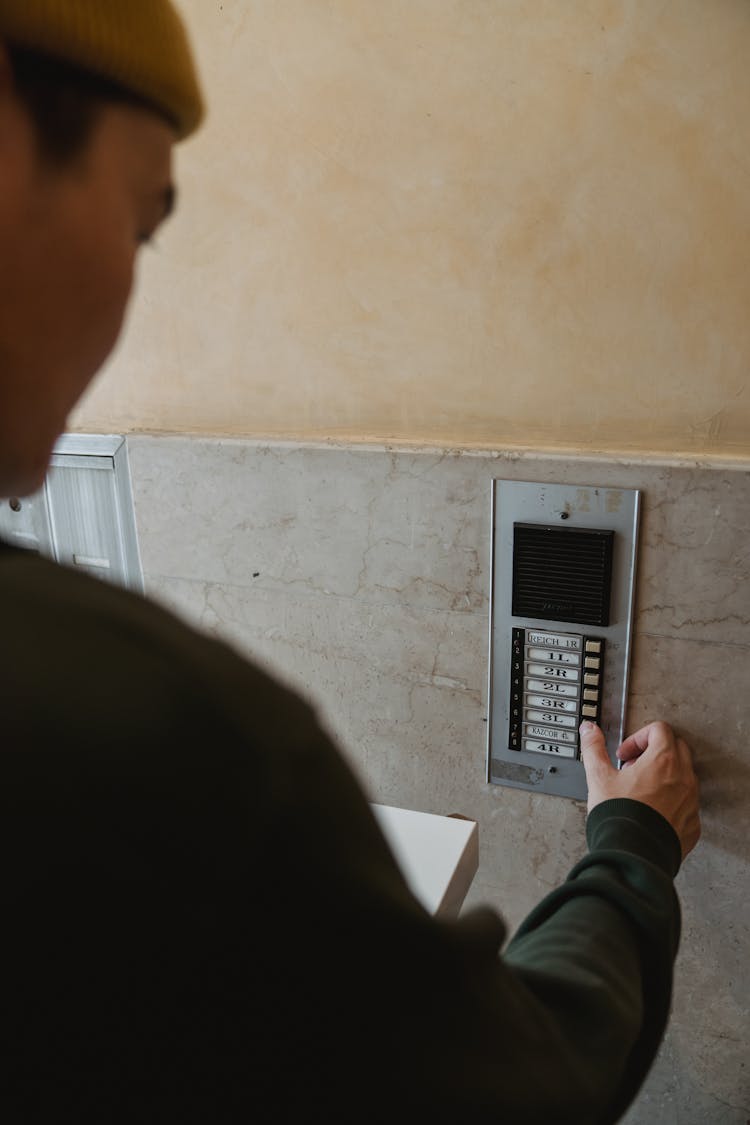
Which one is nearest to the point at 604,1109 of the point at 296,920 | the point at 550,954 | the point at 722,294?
the point at 550,954

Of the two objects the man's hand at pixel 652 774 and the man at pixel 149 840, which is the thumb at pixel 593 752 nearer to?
the man's hand at pixel 652 774

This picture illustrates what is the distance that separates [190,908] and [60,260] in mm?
257

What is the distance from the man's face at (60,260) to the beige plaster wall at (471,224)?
0.59 metres

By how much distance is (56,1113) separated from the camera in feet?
0.97

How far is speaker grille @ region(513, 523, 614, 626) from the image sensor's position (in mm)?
955

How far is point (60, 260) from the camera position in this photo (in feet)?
1.16

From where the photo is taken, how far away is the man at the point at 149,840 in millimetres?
286

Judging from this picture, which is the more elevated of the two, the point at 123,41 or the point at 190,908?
the point at 123,41

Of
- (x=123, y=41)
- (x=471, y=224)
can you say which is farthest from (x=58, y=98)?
(x=471, y=224)

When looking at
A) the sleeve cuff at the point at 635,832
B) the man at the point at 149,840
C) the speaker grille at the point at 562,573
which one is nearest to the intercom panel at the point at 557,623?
the speaker grille at the point at 562,573

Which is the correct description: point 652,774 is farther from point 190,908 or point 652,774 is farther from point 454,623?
point 190,908

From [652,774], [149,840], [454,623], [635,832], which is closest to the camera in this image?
[149,840]

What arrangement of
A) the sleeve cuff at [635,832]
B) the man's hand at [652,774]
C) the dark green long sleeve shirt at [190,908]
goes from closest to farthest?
the dark green long sleeve shirt at [190,908] < the sleeve cuff at [635,832] < the man's hand at [652,774]

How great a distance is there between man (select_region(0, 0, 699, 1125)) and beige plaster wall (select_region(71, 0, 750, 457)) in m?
0.58
